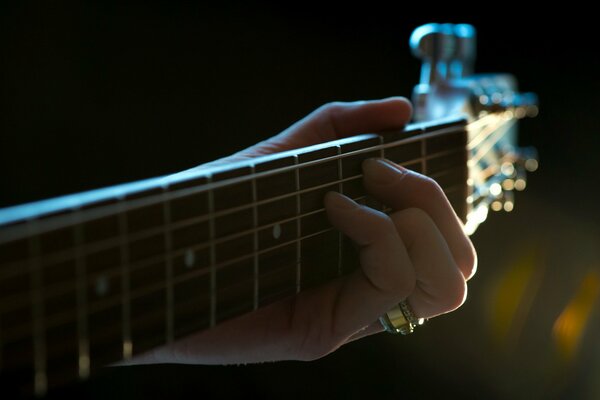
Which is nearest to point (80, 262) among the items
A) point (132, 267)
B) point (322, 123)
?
point (132, 267)

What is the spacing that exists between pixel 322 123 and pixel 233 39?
677 mm

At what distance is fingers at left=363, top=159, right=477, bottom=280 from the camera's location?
71 centimetres

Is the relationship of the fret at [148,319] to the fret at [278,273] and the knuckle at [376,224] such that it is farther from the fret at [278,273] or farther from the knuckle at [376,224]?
the knuckle at [376,224]

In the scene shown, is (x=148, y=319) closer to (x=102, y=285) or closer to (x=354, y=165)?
(x=102, y=285)

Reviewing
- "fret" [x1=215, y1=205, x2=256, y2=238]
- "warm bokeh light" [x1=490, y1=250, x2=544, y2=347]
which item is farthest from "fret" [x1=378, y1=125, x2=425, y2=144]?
"warm bokeh light" [x1=490, y1=250, x2=544, y2=347]

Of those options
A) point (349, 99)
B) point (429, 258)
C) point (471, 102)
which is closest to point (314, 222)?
point (429, 258)

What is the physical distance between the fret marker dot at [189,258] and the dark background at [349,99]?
2.83ft

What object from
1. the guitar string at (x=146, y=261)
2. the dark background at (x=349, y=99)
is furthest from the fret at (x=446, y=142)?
the dark background at (x=349, y=99)

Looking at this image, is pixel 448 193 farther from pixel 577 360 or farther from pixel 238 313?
pixel 577 360

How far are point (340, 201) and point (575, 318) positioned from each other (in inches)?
44.3

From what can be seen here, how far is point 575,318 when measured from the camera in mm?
1599

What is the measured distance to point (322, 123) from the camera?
0.86 meters

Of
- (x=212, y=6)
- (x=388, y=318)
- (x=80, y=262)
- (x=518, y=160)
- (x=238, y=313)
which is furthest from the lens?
(x=212, y=6)

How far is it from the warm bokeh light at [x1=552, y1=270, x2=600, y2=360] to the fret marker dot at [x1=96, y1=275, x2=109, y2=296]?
1324mm
